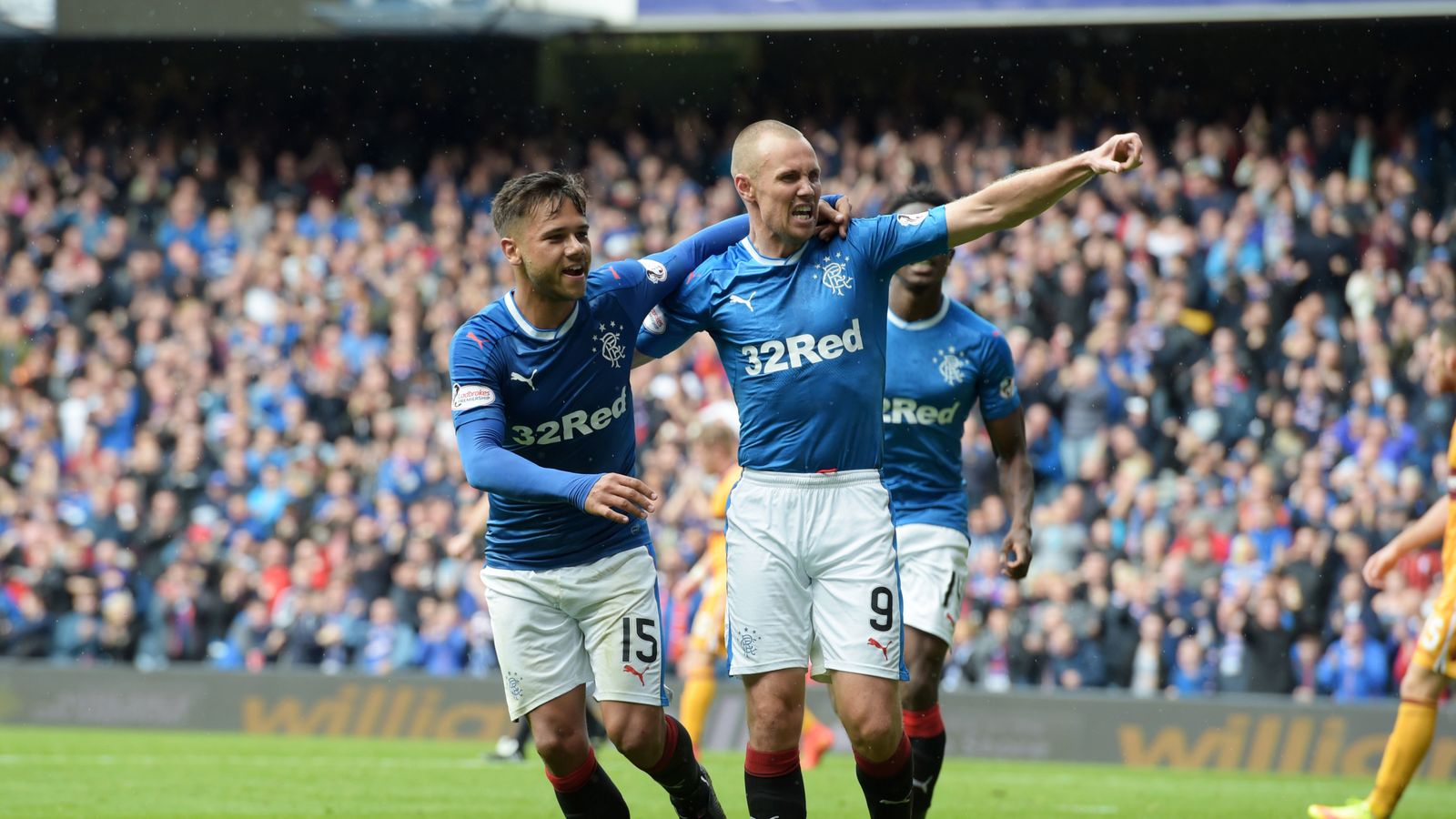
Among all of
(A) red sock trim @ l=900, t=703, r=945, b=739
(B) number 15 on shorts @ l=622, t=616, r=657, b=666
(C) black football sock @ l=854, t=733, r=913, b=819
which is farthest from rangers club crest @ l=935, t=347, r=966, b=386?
(B) number 15 on shorts @ l=622, t=616, r=657, b=666

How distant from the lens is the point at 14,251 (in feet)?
71.7

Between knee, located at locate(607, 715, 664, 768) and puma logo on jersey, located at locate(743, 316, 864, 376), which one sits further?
knee, located at locate(607, 715, 664, 768)

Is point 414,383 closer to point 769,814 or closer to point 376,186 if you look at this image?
point 376,186

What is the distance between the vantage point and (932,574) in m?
7.89

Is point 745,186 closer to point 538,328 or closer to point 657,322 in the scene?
point 657,322

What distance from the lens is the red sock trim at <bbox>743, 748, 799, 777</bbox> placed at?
20.2 feet

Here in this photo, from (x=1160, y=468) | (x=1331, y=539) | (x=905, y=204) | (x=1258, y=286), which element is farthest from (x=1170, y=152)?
(x=905, y=204)

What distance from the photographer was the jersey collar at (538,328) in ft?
21.0

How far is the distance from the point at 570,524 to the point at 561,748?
82 cm

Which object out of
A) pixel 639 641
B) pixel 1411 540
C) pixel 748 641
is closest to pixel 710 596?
pixel 1411 540

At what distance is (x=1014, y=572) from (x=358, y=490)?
12.0m

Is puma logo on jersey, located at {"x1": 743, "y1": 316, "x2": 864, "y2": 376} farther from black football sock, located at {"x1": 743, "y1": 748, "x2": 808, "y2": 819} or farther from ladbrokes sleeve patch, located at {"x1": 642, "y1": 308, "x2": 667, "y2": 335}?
black football sock, located at {"x1": 743, "y1": 748, "x2": 808, "y2": 819}

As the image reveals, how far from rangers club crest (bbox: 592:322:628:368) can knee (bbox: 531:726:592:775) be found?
4.51ft

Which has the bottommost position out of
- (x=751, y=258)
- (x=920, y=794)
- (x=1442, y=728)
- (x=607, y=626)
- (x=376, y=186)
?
(x=1442, y=728)
